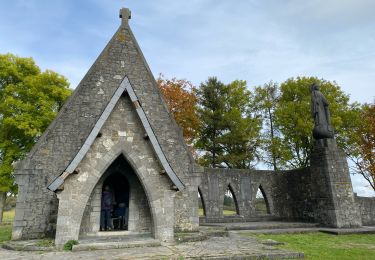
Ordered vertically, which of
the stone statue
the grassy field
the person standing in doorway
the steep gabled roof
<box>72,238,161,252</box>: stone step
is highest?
the stone statue

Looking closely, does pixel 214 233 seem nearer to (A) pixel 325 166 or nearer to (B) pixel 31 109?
(A) pixel 325 166

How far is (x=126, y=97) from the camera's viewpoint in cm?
992

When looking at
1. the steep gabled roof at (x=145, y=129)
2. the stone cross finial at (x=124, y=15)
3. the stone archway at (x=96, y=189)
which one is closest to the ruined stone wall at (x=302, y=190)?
the stone archway at (x=96, y=189)

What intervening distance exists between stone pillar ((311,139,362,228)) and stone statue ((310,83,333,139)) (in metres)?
0.39

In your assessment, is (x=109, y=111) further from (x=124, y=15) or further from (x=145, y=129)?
(x=124, y=15)

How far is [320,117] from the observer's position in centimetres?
1605

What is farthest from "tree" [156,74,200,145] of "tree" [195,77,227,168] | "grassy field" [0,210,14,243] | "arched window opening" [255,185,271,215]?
"grassy field" [0,210,14,243]

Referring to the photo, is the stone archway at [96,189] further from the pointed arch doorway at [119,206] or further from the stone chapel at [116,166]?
the pointed arch doorway at [119,206]

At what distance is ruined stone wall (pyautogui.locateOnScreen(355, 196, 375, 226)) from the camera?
54.9ft

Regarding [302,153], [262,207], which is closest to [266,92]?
[302,153]

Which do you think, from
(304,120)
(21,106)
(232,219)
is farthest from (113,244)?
(304,120)

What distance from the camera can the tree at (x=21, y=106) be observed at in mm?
19484

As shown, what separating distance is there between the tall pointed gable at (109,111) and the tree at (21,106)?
10.7 metres

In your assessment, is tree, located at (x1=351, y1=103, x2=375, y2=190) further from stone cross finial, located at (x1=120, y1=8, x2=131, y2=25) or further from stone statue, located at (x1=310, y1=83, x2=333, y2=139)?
stone cross finial, located at (x1=120, y1=8, x2=131, y2=25)
